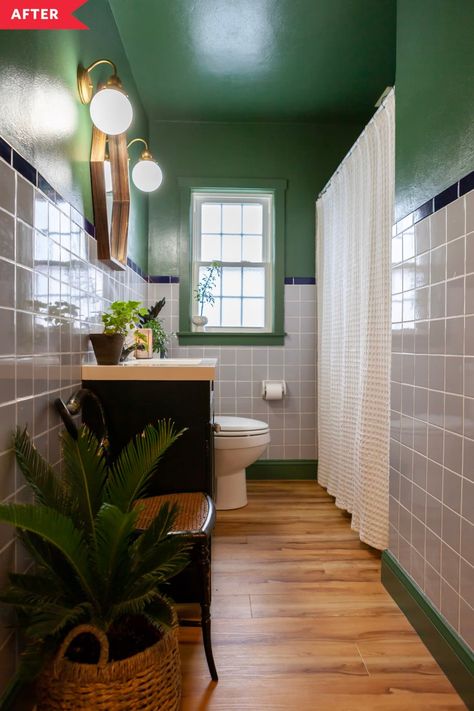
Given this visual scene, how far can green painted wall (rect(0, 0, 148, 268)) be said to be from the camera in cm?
121

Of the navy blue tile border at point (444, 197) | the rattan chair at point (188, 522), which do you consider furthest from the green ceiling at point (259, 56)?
the rattan chair at point (188, 522)

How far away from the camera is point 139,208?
121 inches

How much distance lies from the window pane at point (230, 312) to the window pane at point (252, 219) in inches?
21.6

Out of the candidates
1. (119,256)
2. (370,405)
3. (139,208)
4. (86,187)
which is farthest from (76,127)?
(370,405)

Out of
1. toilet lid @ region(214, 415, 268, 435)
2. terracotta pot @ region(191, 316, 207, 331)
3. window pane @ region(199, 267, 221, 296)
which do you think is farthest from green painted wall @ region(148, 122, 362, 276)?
toilet lid @ region(214, 415, 268, 435)

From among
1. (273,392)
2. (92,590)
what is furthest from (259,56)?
(92,590)

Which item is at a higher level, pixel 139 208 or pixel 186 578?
pixel 139 208

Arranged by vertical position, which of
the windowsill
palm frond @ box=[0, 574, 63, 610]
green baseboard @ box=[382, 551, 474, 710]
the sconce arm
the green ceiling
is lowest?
green baseboard @ box=[382, 551, 474, 710]

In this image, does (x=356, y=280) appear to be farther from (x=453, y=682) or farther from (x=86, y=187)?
(x=453, y=682)

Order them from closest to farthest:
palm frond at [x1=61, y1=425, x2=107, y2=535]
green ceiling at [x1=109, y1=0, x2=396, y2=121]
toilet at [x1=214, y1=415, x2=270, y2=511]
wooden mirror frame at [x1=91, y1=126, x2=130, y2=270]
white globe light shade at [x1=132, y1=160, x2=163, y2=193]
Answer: palm frond at [x1=61, y1=425, x2=107, y2=535], wooden mirror frame at [x1=91, y1=126, x2=130, y2=270], green ceiling at [x1=109, y1=0, x2=396, y2=121], white globe light shade at [x1=132, y1=160, x2=163, y2=193], toilet at [x1=214, y1=415, x2=270, y2=511]

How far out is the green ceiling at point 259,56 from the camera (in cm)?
234

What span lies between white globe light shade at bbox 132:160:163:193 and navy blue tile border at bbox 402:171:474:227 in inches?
55.3

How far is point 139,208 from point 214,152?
0.78m

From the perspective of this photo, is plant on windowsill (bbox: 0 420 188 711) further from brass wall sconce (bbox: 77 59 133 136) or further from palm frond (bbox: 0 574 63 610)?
brass wall sconce (bbox: 77 59 133 136)
